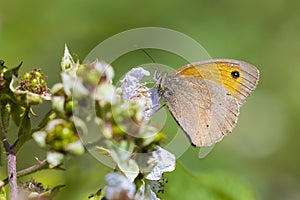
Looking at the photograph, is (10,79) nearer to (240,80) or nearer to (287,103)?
(240,80)

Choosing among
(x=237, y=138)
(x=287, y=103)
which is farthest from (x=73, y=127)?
(x=287, y=103)

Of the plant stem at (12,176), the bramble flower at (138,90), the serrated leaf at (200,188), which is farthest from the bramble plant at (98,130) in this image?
the serrated leaf at (200,188)

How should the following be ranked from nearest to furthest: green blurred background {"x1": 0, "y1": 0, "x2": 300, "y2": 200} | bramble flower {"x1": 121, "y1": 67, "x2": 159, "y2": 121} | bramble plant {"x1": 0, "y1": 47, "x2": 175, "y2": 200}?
bramble plant {"x1": 0, "y1": 47, "x2": 175, "y2": 200}
bramble flower {"x1": 121, "y1": 67, "x2": 159, "y2": 121}
green blurred background {"x1": 0, "y1": 0, "x2": 300, "y2": 200}

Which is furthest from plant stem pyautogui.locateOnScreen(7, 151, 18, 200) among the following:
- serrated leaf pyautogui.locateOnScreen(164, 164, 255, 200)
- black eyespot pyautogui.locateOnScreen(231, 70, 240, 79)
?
black eyespot pyautogui.locateOnScreen(231, 70, 240, 79)

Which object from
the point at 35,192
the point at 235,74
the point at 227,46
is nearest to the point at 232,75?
the point at 235,74

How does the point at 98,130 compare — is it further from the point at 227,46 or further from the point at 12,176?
the point at 227,46

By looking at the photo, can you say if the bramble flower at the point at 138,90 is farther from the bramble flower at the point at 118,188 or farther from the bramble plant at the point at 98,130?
the bramble flower at the point at 118,188

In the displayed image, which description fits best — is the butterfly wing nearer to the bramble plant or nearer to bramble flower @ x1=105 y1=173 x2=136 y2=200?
the bramble plant

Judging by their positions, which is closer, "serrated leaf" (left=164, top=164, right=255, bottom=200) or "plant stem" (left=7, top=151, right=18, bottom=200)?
"plant stem" (left=7, top=151, right=18, bottom=200)
